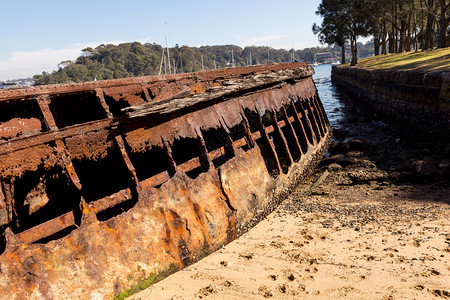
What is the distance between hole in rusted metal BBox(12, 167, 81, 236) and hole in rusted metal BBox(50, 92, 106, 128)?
728mm

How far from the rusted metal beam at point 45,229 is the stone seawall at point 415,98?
9.50 m

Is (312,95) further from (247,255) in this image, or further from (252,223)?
(247,255)

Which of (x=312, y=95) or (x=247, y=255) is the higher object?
(x=312, y=95)

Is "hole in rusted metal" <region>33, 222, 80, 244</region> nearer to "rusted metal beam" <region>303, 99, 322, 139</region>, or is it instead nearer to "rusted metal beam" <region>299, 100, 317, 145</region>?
"rusted metal beam" <region>299, 100, 317, 145</region>

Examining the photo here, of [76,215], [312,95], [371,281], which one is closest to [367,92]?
[312,95]

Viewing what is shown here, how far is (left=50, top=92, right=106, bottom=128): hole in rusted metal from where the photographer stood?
3.62 meters

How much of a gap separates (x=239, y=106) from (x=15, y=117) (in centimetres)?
332

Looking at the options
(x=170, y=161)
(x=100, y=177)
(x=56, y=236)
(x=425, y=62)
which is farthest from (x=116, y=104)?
(x=425, y=62)

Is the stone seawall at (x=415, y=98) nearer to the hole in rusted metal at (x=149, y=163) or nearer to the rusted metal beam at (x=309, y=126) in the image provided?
the rusted metal beam at (x=309, y=126)

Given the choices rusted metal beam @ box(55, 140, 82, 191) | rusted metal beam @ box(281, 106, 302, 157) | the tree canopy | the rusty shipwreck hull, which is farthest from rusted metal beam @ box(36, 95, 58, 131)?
the tree canopy

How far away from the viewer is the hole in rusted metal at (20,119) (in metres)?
3.08

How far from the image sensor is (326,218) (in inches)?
208

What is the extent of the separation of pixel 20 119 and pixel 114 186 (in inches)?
64.3

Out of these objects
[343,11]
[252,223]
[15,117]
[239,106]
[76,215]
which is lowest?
[252,223]
